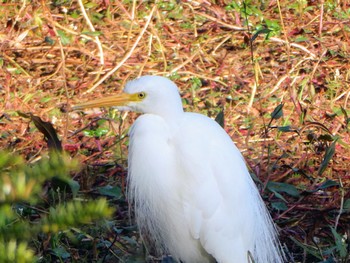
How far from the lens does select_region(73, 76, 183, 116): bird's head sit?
2.37 meters

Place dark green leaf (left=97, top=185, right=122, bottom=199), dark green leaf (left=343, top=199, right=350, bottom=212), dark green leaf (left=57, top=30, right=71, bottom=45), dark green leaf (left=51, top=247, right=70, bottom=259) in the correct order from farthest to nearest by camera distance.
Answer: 1. dark green leaf (left=57, top=30, right=71, bottom=45)
2. dark green leaf (left=97, top=185, right=122, bottom=199)
3. dark green leaf (left=343, top=199, right=350, bottom=212)
4. dark green leaf (left=51, top=247, right=70, bottom=259)

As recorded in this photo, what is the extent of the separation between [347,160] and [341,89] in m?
0.80

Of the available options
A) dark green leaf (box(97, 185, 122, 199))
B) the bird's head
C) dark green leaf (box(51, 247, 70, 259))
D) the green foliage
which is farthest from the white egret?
the green foliage

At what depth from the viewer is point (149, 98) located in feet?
7.82

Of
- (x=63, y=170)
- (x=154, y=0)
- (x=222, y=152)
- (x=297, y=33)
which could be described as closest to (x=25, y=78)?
(x=154, y=0)

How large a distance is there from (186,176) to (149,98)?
0.89 ft

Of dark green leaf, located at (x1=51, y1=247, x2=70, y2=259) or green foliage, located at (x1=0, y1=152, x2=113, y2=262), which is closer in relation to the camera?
green foliage, located at (x1=0, y1=152, x2=113, y2=262)

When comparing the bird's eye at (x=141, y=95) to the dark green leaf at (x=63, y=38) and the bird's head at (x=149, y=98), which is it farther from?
the dark green leaf at (x=63, y=38)

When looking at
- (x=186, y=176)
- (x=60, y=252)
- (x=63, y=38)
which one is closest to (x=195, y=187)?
(x=186, y=176)

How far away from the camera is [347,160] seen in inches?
134

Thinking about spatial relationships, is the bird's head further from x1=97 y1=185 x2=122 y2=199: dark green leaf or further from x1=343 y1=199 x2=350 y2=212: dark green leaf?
x1=343 y1=199 x2=350 y2=212: dark green leaf

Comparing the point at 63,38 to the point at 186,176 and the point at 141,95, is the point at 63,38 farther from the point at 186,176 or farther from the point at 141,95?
the point at 186,176

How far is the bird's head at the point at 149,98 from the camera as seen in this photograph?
7.77ft

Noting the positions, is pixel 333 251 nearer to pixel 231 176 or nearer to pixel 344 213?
pixel 344 213
